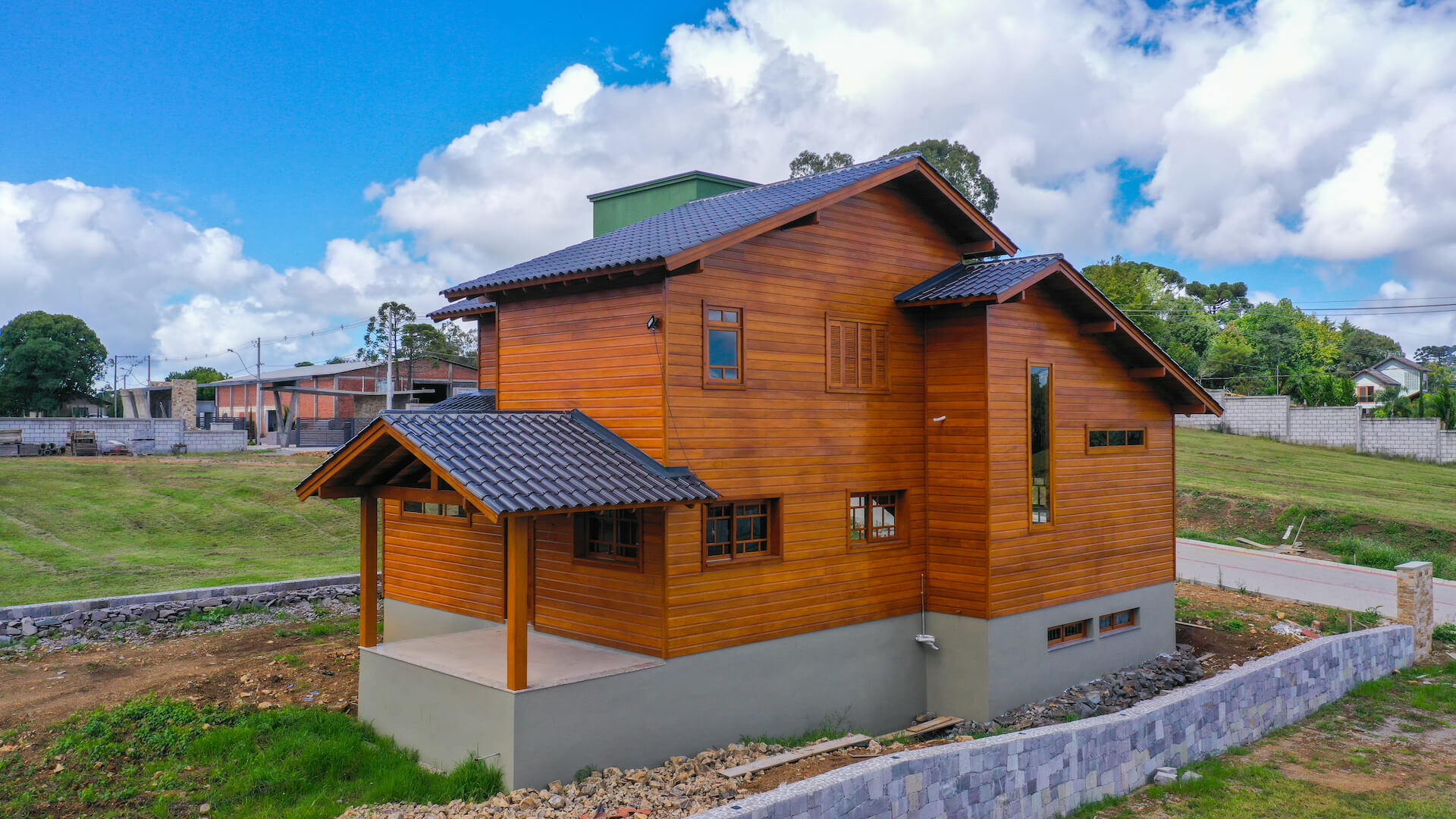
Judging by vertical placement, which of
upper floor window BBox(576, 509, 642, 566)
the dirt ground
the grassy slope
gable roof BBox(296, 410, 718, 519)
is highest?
gable roof BBox(296, 410, 718, 519)

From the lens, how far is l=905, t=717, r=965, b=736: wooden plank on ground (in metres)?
12.5

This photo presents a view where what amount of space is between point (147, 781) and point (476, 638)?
3793mm

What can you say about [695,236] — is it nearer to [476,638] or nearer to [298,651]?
[476,638]

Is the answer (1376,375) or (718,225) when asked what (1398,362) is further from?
(718,225)

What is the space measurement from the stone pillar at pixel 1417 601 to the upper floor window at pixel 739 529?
11.5 metres

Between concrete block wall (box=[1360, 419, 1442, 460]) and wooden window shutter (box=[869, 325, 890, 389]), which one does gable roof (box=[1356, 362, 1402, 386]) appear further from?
wooden window shutter (box=[869, 325, 890, 389])

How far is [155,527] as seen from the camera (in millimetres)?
24500

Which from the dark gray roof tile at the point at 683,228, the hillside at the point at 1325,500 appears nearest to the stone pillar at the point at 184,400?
the dark gray roof tile at the point at 683,228

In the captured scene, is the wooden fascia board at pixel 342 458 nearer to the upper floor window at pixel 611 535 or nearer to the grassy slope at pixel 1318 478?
the upper floor window at pixel 611 535

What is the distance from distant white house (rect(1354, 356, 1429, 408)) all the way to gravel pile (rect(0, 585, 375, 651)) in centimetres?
7986

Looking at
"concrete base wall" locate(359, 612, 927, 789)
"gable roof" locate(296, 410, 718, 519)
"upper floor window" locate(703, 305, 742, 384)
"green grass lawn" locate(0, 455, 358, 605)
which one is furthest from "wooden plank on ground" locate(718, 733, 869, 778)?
"green grass lawn" locate(0, 455, 358, 605)

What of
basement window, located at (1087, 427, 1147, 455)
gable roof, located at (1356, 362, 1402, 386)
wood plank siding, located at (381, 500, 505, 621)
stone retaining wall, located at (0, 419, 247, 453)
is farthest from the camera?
gable roof, located at (1356, 362, 1402, 386)

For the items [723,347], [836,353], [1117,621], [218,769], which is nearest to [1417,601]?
[1117,621]

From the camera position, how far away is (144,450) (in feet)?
119
